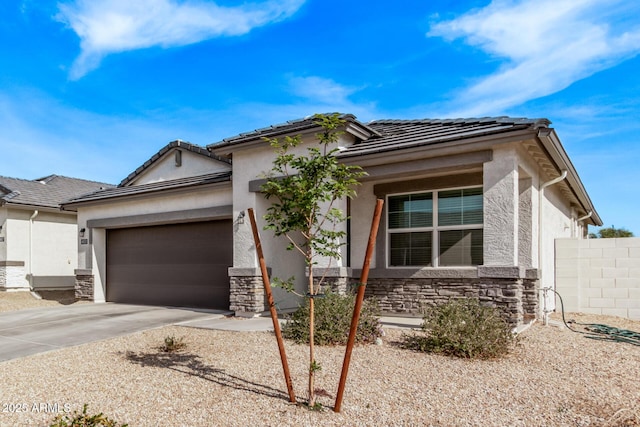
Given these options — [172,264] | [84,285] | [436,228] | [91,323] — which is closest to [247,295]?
[91,323]

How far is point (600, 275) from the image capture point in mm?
11484

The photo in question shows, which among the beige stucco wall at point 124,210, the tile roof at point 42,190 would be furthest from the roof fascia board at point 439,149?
the tile roof at point 42,190

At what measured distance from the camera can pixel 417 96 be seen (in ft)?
45.1

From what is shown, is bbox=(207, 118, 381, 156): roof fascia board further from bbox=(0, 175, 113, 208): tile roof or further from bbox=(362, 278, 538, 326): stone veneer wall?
bbox=(0, 175, 113, 208): tile roof

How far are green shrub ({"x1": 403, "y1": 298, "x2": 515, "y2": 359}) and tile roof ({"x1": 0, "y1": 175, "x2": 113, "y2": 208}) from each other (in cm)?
1652

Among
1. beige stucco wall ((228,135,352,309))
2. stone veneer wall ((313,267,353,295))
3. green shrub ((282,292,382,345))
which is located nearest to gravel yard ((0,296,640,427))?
green shrub ((282,292,382,345))

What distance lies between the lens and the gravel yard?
4.49 meters

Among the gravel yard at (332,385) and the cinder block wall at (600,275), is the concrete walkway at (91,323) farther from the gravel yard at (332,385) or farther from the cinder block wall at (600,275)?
the cinder block wall at (600,275)

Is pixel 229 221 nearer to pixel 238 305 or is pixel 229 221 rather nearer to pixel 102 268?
pixel 238 305

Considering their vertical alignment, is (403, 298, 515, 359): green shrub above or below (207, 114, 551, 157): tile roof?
below

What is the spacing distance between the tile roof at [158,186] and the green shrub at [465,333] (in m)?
6.73

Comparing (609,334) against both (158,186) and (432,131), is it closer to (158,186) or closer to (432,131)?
(432,131)

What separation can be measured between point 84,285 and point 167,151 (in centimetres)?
521

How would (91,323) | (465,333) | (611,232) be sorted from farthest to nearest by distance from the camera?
(611,232)
(91,323)
(465,333)
